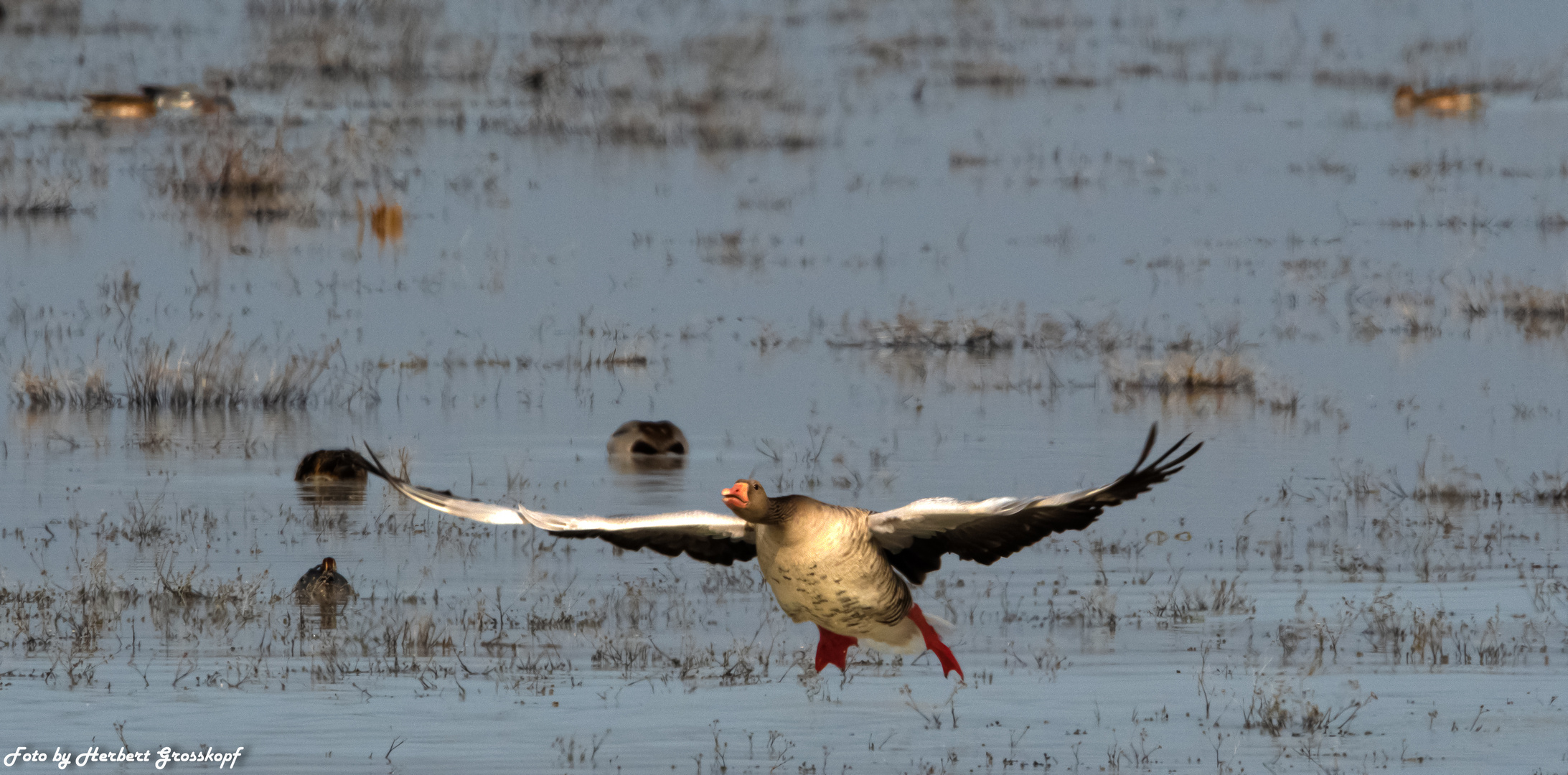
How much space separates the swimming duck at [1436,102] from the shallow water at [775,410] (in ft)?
1.29

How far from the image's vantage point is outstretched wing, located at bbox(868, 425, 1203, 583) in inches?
355

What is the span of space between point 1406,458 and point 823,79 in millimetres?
39094

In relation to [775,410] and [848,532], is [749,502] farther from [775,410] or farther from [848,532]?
[775,410]

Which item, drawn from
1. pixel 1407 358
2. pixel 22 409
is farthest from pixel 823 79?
pixel 22 409

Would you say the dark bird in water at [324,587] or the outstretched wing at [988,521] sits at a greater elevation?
the outstretched wing at [988,521]

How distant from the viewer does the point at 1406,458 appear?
18.1 meters

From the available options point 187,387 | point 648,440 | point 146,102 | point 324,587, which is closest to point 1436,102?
point 146,102

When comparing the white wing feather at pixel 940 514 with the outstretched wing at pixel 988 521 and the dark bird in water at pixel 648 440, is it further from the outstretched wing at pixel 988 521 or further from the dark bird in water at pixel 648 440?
the dark bird in water at pixel 648 440

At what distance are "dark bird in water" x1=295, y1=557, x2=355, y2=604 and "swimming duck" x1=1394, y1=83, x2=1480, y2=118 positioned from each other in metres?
39.0

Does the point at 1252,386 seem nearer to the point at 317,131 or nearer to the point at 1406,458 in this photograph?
the point at 1406,458

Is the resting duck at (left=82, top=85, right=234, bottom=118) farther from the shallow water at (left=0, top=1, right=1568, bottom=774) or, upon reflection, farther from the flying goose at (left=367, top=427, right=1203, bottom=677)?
the flying goose at (left=367, top=427, right=1203, bottom=677)

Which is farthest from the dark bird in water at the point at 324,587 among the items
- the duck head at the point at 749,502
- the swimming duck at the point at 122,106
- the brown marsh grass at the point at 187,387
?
the swimming duck at the point at 122,106

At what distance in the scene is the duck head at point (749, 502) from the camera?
920 centimetres

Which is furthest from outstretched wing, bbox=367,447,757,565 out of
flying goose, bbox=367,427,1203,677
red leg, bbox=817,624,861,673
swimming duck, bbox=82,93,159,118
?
swimming duck, bbox=82,93,159,118
